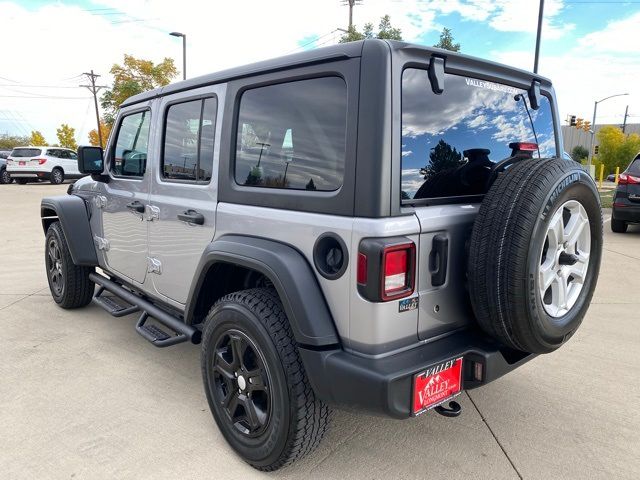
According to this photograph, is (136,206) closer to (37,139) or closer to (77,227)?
(77,227)

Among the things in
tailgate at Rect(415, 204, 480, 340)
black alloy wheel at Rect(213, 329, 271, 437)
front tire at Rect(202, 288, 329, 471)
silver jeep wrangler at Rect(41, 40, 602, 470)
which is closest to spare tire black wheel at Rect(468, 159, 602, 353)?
silver jeep wrangler at Rect(41, 40, 602, 470)

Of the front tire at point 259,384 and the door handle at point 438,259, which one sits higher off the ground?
the door handle at point 438,259

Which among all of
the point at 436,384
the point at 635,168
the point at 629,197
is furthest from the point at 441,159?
the point at 635,168

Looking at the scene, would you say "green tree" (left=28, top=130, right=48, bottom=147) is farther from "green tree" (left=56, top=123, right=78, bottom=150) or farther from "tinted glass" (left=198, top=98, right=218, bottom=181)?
"tinted glass" (left=198, top=98, right=218, bottom=181)

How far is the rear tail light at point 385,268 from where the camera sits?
1912mm

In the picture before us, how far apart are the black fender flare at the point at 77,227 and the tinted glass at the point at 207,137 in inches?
77.8

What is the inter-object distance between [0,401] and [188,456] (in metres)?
1.41

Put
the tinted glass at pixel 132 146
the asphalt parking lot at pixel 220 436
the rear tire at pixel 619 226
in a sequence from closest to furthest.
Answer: the asphalt parking lot at pixel 220 436, the tinted glass at pixel 132 146, the rear tire at pixel 619 226

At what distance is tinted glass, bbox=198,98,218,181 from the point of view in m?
2.81

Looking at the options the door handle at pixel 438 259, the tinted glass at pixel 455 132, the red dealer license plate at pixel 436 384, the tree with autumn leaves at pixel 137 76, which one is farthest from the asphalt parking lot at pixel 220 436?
the tree with autumn leaves at pixel 137 76

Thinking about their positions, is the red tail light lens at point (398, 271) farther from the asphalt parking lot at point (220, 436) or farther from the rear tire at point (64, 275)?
the rear tire at point (64, 275)

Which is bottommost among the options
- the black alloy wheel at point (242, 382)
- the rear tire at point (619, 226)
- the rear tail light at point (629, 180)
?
the black alloy wheel at point (242, 382)

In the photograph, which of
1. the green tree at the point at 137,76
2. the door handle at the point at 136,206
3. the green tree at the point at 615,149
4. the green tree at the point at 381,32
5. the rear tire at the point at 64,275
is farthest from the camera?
the green tree at the point at 615,149

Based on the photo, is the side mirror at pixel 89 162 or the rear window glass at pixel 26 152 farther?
the rear window glass at pixel 26 152
